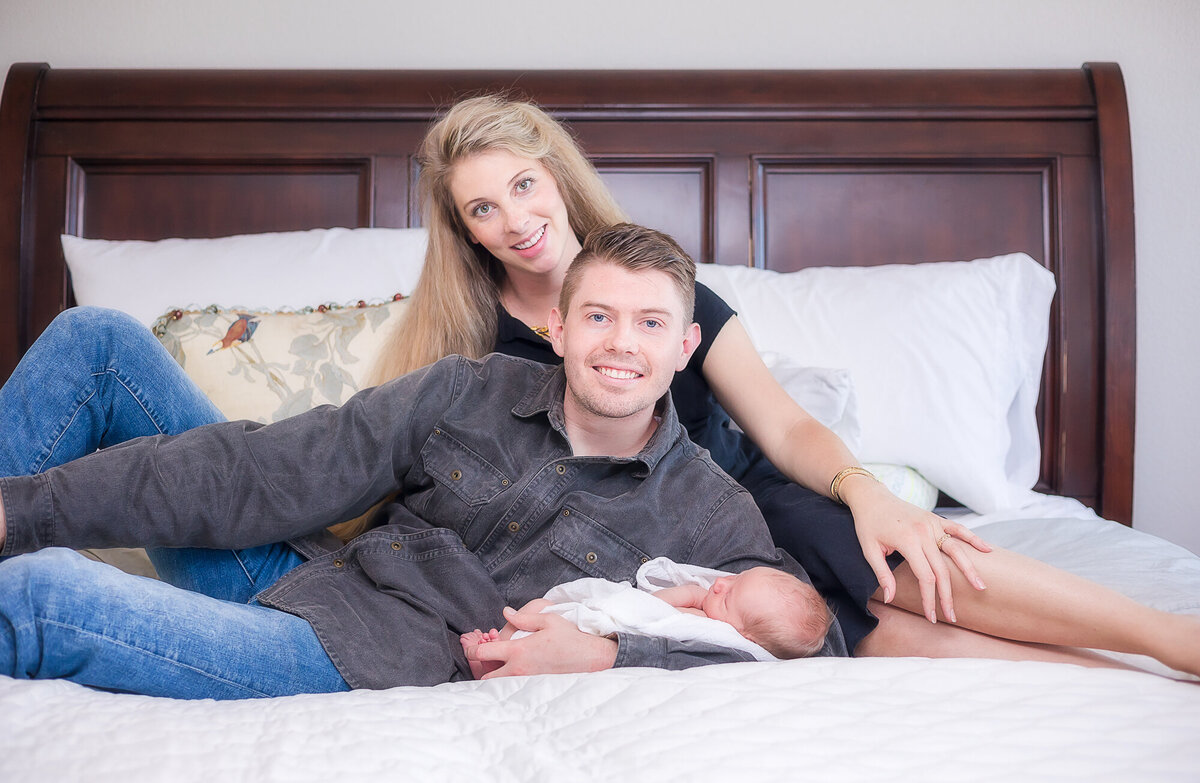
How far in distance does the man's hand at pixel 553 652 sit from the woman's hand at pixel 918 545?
32 cm

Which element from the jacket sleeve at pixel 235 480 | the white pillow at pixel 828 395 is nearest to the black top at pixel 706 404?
the white pillow at pixel 828 395

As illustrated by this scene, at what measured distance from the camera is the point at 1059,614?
980mm

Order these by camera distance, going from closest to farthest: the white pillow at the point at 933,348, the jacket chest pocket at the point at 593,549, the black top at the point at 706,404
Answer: the jacket chest pocket at the point at 593,549 → the black top at the point at 706,404 → the white pillow at the point at 933,348

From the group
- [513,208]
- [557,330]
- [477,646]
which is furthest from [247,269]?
[477,646]

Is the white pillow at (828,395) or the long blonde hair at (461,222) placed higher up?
the long blonde hair at (461,222)

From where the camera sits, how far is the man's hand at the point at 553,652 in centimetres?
97

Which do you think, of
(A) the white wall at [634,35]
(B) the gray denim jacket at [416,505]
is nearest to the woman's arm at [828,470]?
(B) the gray denim jacket at [416,505]

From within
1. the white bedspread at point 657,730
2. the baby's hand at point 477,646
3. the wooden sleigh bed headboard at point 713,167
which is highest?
the wooden sleigh bed headboard at point 713,167

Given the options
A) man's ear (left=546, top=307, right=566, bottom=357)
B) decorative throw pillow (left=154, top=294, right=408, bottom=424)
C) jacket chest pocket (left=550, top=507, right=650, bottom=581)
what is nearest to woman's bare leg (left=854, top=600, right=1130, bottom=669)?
jacket chest pocket (left=550, top=507, right=650, bottom=581)

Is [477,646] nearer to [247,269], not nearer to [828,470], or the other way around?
[828,470]

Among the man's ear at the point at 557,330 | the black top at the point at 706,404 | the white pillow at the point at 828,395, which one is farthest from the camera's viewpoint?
the white pillow at the point at 828,395

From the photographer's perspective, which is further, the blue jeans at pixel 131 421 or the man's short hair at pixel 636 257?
the man's short hair at pixel 636 257

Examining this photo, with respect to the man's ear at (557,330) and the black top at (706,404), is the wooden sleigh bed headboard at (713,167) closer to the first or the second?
the black top at (706,404)

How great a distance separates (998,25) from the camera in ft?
6.87
